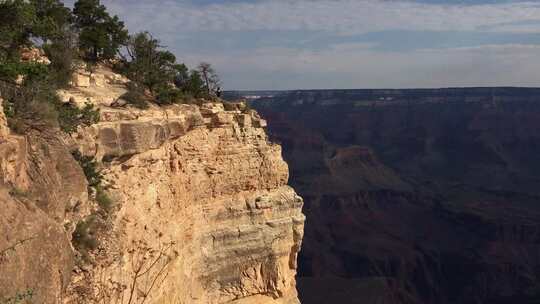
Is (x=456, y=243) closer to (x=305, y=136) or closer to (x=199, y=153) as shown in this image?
(x=305, y=136)

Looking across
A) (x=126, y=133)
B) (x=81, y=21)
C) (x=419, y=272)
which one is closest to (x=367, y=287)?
(x=419, y=272)

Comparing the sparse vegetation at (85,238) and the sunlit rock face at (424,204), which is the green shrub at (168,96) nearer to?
the sparse vegetation at (85,238)

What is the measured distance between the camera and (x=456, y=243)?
220 feet

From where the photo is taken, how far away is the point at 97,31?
17.8 m

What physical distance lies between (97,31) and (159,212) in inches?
300

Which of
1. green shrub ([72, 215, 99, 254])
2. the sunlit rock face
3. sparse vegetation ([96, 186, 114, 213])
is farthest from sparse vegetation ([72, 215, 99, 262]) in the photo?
the sunlit rock face

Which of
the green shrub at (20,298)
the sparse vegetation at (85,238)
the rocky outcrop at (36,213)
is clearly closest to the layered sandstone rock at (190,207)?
the sparse vegetation at (85,238)

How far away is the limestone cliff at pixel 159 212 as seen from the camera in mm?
7203

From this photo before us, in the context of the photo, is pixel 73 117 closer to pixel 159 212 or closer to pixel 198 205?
pixel 159 212

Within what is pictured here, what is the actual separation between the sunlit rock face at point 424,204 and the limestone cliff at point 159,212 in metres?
25.3

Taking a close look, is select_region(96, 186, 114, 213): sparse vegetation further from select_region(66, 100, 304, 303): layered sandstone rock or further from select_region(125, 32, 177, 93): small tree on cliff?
select_region(125, 32, 177, 93): small tree on cliff

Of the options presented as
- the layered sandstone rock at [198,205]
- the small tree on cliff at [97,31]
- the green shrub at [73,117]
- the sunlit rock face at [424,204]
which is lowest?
the sunlit rock face at [424,204]

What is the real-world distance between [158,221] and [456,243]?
198 ft

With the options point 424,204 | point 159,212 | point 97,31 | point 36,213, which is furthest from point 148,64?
point 424,204
